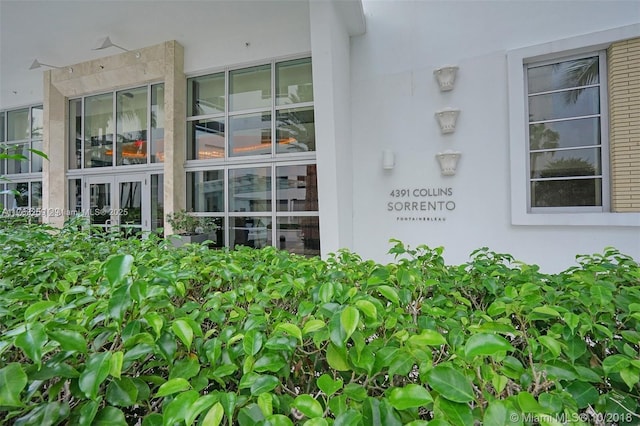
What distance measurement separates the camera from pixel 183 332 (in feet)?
2.64

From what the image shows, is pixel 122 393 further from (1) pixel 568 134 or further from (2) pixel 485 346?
(1) pixel 568 134

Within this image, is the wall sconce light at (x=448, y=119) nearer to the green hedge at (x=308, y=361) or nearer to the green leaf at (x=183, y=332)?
the green hedge at (x=308, y=361)

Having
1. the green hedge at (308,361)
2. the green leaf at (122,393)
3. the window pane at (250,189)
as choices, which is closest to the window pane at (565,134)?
the green hedge at (308,361)

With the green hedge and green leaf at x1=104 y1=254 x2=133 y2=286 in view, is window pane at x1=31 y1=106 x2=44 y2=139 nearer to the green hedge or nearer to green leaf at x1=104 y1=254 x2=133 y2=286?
the green hedge

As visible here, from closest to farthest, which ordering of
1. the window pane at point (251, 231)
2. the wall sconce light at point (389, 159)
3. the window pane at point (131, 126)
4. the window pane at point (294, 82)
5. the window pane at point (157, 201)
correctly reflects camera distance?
1. the wall sconce light at point (389, 159)
2. the window pane at point (294, 82)
3. the window pane at point (251, 231)
4. the window pane at point (157, 201)
5. the window pane at point (131, 126)

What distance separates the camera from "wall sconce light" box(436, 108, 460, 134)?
4.82 metres

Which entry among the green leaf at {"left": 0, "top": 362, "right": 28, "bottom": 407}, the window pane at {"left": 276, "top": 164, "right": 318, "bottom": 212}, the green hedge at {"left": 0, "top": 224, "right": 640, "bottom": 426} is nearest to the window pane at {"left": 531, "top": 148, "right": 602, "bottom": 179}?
the window pane at {"left": 276, "top": 164, "right": 318, "bottom": 212}

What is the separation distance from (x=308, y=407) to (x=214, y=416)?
0.18 m

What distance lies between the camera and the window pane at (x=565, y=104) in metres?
4.38

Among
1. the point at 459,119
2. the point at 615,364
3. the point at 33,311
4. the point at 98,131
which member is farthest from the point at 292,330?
the point at 98,131

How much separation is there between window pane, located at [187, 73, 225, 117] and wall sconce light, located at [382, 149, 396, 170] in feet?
12.0

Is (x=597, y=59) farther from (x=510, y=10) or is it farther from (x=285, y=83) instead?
(x=285, y=83)

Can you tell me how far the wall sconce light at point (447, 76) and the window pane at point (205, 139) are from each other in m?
4.25

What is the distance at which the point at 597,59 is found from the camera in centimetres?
435
